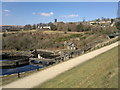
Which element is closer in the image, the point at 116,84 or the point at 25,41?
the point at 116,84

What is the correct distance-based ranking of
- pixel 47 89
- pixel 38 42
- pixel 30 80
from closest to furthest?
pixel 47 89 < pixel 30 80 < pixel 38 42

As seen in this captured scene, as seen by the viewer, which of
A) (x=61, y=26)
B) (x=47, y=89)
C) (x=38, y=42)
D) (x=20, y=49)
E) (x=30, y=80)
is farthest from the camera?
(x=61, y=26)

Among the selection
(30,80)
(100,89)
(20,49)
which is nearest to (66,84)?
(100,89)

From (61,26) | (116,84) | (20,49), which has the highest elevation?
(61,26)

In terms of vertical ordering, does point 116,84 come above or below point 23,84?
above

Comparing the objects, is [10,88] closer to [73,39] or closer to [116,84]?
[116,84]

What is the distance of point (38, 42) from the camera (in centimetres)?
7938

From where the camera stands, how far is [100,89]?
7832 mm

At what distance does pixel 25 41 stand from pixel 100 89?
237 feet

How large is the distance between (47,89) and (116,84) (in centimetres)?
408

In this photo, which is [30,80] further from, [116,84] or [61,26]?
[61,26]

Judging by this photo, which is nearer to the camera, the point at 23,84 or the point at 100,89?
the point at 100,89

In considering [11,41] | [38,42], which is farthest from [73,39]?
[11,41]


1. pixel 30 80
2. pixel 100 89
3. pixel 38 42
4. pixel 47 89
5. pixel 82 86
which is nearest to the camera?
pixel 100 89
